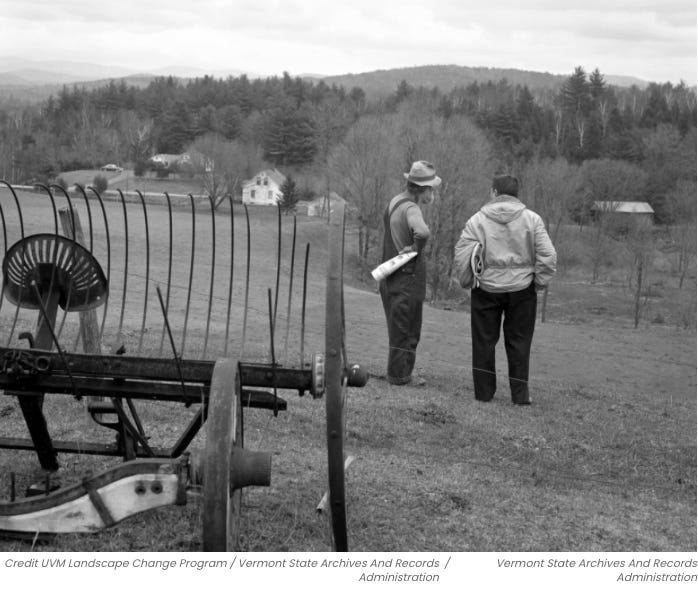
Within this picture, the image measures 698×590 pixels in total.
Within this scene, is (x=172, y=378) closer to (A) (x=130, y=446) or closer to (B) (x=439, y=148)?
(A) (x=130, y=446)

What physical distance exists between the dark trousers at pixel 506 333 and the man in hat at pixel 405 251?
583 millimetres

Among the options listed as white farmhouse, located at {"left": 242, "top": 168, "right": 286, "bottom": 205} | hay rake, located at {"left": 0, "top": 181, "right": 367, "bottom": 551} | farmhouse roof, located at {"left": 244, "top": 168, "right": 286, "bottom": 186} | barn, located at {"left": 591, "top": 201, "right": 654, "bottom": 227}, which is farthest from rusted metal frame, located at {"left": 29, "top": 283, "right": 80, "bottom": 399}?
farmhouse roof, located at {"left": 244, "top": 168, "right": 286, "bottom": 186}

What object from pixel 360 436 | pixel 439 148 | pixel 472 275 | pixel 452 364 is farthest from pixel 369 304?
pixel 439 148

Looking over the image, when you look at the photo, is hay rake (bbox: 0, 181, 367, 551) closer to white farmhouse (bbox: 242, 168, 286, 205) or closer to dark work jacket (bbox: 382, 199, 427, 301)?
dark work jacket (bbox: 382, 199, 427, 301)

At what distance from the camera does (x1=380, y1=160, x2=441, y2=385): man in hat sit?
8.23 meters

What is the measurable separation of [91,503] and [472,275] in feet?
15.4

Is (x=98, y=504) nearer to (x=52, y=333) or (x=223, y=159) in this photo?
(x=52, y=333)

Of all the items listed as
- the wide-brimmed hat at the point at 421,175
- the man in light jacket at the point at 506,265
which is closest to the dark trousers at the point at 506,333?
the man in light jacket at the point at 506,265

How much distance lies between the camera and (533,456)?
6.49 metres

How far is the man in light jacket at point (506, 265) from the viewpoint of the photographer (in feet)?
25.8

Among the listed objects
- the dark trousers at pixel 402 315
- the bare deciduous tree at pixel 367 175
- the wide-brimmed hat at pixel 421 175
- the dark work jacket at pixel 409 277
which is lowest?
the bare deciduous tree at pixel 367 175

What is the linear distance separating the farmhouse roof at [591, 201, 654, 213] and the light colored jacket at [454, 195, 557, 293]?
74.2 meters

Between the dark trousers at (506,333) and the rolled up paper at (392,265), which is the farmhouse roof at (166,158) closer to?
the rolled up paper at (392,265)

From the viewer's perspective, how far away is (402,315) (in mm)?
8430
